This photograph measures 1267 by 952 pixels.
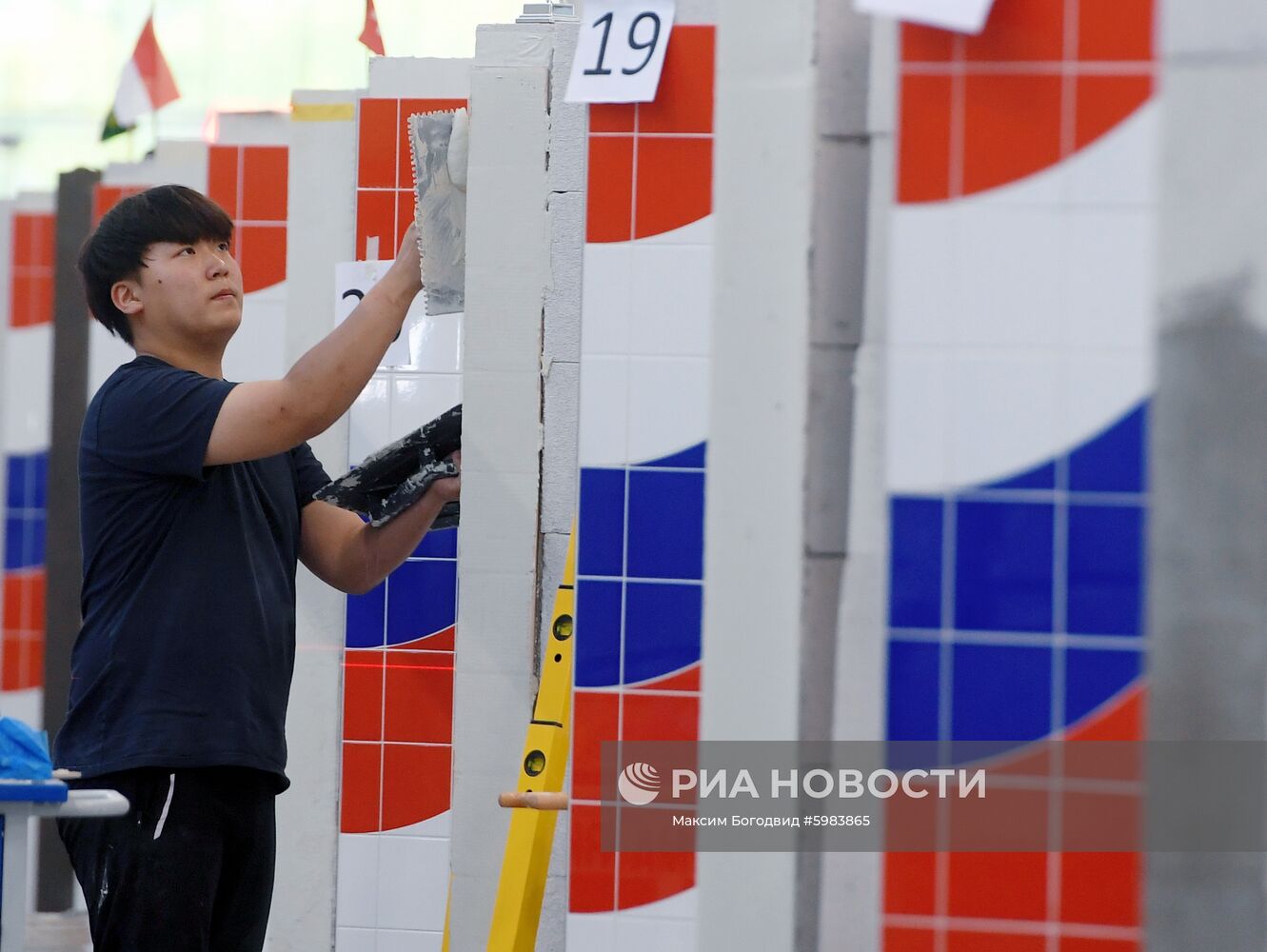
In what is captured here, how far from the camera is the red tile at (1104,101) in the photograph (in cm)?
148

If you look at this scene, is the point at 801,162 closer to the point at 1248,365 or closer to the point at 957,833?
the point at 1248,365

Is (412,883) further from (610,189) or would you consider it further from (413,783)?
(610,189)

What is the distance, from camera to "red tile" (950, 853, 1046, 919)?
4.99 feet

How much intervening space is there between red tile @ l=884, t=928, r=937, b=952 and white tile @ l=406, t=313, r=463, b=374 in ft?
8.15

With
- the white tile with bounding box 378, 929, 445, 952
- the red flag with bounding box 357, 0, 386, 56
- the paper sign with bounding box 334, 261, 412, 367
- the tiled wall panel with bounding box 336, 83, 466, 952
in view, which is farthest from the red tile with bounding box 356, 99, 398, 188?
the white tile with bounding box 378, 929, 445, 952

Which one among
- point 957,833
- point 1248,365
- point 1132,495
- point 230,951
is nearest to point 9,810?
point 230,951

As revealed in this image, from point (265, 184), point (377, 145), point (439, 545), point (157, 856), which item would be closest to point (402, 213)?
point (377, 145)

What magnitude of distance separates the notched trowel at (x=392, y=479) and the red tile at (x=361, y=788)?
124cm

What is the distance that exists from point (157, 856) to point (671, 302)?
1.05 meters

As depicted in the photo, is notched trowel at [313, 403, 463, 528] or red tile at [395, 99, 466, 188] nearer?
notched trowel at [313, 403, 463, 528]

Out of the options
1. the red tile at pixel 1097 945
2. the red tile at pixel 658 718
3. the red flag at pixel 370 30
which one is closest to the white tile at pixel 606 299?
the red tile at pixel 658 718

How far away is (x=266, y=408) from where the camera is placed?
2.09 m

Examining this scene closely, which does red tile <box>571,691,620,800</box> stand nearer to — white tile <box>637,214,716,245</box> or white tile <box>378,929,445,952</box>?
white tile <box>637,214,716,245</box>

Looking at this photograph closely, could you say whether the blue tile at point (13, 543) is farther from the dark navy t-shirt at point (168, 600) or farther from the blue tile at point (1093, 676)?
the blue tile at point (1093, 676)
